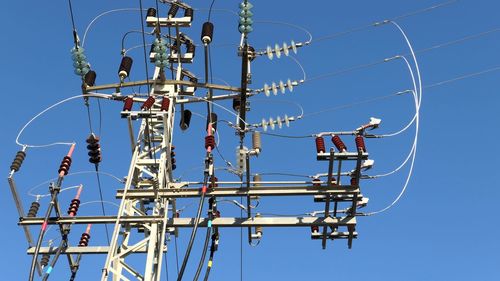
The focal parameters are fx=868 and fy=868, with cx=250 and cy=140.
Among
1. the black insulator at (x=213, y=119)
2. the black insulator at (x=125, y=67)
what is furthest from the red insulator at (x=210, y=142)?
the black insulator at (x=125, y=67)

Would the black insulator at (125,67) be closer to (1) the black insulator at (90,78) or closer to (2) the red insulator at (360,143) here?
(1) the black insulator at (90,78)

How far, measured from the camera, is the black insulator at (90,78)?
17.3m

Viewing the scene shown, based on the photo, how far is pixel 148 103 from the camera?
15.9 m

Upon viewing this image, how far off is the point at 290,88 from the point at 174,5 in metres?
3.21

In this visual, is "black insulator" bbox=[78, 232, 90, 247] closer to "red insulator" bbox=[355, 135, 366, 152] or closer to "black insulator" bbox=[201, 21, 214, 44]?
"black insulator" bbox=[201, 21, 214, 44]

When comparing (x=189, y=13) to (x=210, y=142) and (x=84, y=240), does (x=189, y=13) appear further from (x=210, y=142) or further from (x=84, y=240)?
(x=84, y=240)

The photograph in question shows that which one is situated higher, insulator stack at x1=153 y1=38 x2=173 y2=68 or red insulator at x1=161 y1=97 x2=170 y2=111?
insulator stack at x1=153 y1=38 x2=173 y2=68

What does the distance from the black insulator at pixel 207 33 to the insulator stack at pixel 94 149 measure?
9.60ft

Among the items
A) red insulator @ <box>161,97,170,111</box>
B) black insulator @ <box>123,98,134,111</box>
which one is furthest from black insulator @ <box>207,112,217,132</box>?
black insulator @ <box>123,98,134,111</box>

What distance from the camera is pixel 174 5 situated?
18.4m

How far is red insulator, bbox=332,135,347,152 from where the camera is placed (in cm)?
1510

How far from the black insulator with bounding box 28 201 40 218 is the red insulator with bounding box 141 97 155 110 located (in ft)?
8.72

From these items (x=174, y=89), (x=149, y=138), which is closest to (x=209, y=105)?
(x=174, y=89)

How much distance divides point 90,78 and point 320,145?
5103 mm
